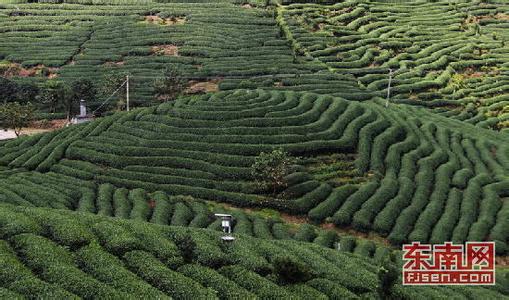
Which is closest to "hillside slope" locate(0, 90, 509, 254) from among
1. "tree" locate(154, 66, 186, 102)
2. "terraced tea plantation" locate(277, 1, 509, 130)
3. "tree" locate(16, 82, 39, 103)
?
"tree" locate(154, 66, 186, 102)

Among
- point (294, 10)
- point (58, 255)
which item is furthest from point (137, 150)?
point (294, 10)

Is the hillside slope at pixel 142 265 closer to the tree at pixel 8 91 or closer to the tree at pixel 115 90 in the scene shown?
the tree at pixel 115 90

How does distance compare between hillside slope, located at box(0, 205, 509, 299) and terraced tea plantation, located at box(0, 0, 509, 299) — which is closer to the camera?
hillside slope, located at box(0, 205, 509, 299)

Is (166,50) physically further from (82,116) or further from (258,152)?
(258,152)

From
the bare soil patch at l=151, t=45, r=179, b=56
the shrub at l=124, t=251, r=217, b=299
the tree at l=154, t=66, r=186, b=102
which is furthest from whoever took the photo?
the bare soil patch at l=151, t=45, r=179, b=56

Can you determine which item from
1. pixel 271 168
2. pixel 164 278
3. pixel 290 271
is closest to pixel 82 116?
pixel 271 168

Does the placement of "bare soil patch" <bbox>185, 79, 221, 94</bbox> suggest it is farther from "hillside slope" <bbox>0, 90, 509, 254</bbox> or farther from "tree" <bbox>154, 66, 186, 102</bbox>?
"hillside slope" <bbox>0, 90, 509, 254</bbox>
